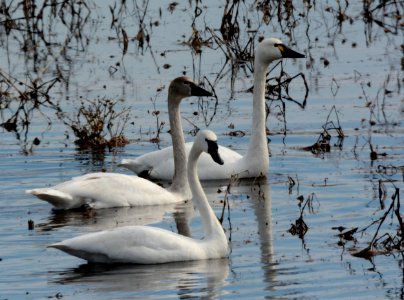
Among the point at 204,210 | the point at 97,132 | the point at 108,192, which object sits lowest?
the point at 204,210

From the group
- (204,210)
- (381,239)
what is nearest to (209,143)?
(204,210)

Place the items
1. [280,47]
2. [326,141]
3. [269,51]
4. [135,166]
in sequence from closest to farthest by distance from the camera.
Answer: [135,166] < [269,51] < [280,47] < [326,141]

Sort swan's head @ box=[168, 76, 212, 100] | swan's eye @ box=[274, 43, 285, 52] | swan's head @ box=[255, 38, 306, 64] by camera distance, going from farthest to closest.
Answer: swan's eye @ box=[274, 43, 285, 52] < swan's head @ box=[255, 38, 306, 64] < swan's head @ box=[168, 76, 212, 100]

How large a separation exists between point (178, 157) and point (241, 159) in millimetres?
895

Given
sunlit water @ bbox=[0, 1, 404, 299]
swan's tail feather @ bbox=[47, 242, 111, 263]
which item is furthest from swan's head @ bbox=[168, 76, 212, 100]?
swan's tail feather @ bbox=[47, 242, 111, 263]

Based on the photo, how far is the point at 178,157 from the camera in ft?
46.3

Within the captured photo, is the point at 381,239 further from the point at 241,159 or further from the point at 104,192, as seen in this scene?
the point at 241,159

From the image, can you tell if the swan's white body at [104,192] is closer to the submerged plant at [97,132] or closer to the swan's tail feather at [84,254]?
the swan's tail feather at [84,254]

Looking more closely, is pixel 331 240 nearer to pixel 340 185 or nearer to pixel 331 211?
pixel 331 211

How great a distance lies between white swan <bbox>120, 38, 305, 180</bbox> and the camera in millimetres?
14562

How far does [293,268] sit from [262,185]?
12.6 ft

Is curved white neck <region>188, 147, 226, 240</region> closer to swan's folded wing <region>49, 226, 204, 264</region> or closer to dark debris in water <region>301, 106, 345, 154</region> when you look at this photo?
swan's folded wing <region>49, 226, 204, 264</region>

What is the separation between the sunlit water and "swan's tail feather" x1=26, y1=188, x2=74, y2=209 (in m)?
0.12

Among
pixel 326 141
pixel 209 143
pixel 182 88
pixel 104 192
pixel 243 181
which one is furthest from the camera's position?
pixel 326 141
